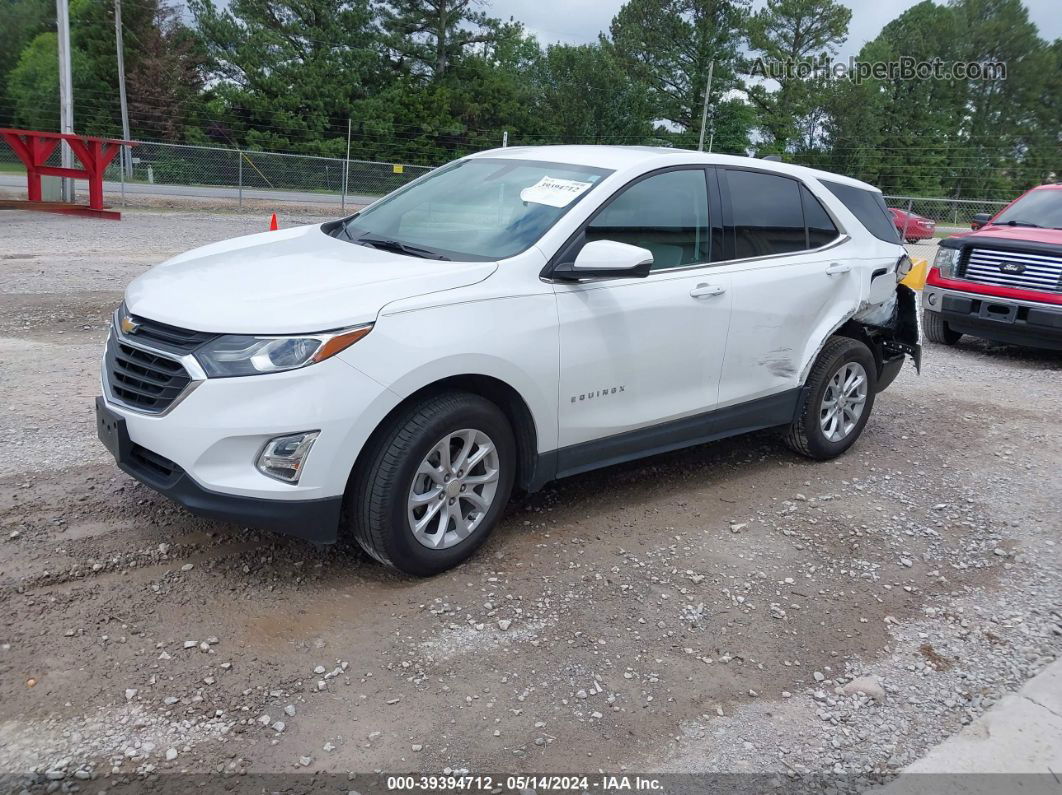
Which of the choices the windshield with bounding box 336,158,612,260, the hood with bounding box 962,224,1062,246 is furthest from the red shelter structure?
the hood with bounding box 962,224,1062,246

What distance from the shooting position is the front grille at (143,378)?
135 inches

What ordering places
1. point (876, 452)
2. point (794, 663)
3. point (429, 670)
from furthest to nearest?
point (876, 452) < point (794, 663) < point (429, 670)

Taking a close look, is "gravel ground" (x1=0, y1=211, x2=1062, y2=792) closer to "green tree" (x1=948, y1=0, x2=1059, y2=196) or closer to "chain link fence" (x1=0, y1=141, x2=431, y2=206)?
"chain link fence" (x1=0, y1=141, x2=431, y2=206)

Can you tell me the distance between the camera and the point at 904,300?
6.10 m

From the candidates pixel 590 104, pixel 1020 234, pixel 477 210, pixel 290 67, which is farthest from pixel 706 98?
pixel 477 210

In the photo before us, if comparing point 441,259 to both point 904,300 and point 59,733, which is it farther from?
point 904,300

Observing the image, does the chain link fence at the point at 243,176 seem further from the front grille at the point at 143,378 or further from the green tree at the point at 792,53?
the green tree at the point at 792,53

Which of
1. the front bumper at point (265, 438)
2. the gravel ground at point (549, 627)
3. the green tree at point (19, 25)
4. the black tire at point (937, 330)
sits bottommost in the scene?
the gravel ground at point (549, 627)

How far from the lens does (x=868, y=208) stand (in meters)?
5.91

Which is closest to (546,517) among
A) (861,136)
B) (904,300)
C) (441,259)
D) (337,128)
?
(441,259)

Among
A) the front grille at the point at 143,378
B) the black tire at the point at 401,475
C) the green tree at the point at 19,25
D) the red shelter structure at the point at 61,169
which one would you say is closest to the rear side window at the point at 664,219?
the black tire at the point at 401,475

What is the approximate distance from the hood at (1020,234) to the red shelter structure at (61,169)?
14290 mm

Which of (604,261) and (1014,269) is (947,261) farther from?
(604,261)

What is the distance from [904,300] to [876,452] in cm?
105
